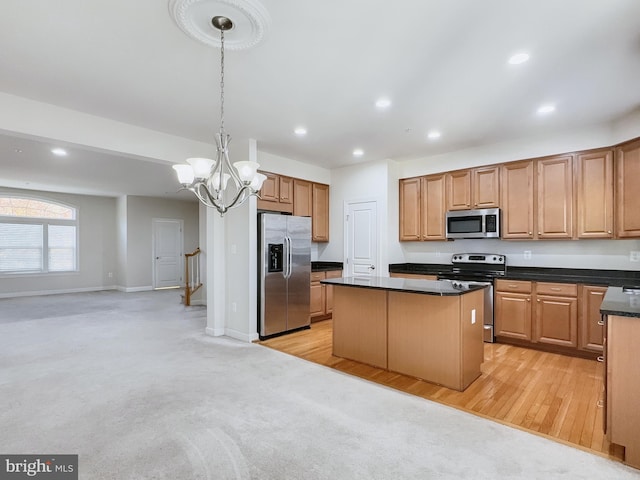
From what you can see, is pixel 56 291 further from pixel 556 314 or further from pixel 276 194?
pixel 556 314

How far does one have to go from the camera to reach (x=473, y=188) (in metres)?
4.93

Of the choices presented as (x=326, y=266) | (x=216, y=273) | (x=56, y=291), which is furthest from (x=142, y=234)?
(x=326, y=266)

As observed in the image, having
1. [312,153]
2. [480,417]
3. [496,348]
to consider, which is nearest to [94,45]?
[312,153]

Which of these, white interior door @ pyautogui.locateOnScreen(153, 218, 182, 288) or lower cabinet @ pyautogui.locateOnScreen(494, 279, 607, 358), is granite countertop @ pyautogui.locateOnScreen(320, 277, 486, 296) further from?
white interior door @ pyautogui.locateOnScreen(153, 218, 182, 288)

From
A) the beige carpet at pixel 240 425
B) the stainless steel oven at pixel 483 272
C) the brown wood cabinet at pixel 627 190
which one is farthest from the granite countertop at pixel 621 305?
the stainless steel oven at pixel 483 272

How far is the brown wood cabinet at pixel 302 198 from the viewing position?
5.61m

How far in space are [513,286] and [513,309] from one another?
29cm

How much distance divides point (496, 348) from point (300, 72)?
3.87 m

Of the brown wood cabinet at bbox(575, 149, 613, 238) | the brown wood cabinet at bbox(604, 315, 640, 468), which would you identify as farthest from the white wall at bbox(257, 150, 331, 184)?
the brown wood cabinet at bbox(604, 315, 640, 468)

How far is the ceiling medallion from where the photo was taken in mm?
1942

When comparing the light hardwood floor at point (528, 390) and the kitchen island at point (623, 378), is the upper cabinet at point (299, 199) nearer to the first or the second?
the light hardwood floor at point (528, 390)

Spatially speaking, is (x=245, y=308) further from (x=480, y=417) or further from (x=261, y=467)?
(x=480, y=417)

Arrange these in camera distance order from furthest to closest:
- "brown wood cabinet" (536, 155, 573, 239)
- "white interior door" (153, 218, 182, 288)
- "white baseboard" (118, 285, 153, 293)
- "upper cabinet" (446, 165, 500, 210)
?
"white interior door" (153, 218, 182, 288) → "white baseboard" (118, 285, 153, 293) → "upper cabinet" (446, 165, 500, 210) → "brown wood cabinet" (536, 155, 573, 239)
